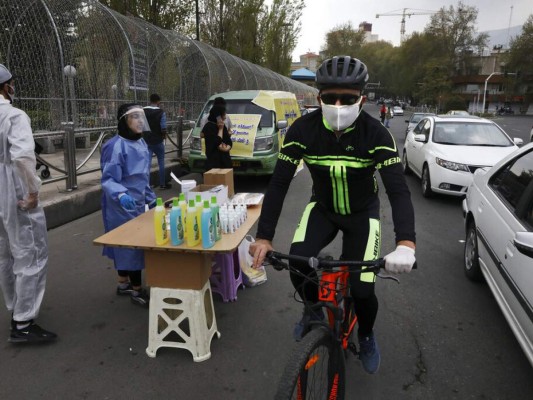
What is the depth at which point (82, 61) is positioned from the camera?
26.3 ft

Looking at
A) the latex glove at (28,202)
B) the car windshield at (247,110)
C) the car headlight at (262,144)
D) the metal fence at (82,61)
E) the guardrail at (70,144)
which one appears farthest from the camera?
the car windshield at (247,110)

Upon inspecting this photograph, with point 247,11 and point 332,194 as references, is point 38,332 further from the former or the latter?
point 247,11

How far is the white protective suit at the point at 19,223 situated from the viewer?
118 inches

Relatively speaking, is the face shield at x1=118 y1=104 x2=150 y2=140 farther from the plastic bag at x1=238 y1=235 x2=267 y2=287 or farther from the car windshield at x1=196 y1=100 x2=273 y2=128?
the car windshield at x1=196 y1=100 x2=273 y2=128

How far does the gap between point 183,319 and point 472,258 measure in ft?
10.3

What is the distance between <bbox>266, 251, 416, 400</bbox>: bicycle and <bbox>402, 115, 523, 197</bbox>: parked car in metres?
5.70

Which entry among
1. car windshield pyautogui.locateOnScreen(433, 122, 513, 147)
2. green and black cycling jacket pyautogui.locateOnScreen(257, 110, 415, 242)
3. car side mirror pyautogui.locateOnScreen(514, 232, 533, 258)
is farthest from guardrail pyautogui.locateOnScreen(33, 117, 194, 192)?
car windshield pyautogui.locateOnScreen(433, 122, 513, 147)

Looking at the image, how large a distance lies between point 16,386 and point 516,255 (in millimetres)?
3505

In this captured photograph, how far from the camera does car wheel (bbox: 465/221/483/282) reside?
14.7 feet

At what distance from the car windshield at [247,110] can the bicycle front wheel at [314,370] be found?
308 inches

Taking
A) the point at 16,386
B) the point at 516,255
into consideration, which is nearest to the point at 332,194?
the point at 516,255

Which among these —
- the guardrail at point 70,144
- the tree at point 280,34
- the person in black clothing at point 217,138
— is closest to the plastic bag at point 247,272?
the person in black clothing at point 217,138

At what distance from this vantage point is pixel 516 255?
3002 mm

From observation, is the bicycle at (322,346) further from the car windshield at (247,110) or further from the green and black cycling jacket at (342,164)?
the car windshield at (247,110)
